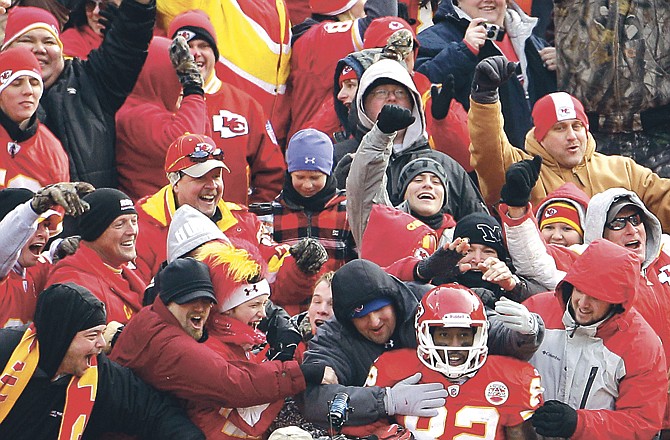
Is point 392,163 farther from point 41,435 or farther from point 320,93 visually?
point 41,435

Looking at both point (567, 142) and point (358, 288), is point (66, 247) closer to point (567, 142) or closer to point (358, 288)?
point (358, 288)

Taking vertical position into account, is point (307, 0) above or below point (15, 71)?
below

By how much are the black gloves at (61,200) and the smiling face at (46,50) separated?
6.72ft

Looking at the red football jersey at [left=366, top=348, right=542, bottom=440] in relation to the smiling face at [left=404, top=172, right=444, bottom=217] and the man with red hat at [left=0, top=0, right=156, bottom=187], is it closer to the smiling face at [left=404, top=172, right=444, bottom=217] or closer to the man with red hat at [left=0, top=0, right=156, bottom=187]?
the smiling face at [left=404, top=172, right=444, bottom=217]

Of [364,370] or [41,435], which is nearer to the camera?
[41,435]

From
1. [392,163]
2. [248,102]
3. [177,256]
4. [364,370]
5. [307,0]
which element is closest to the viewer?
[364,370]

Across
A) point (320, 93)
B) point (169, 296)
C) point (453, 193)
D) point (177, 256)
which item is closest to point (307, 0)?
point (320, 93)

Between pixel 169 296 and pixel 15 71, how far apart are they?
2.18m

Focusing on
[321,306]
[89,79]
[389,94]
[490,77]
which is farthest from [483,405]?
[89,79]

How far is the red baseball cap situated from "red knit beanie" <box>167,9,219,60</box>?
133 cm

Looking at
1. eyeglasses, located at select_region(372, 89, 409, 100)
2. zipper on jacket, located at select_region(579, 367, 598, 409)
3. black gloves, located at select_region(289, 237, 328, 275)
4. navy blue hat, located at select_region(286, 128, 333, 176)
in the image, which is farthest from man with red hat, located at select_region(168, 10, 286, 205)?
zipper on jacket, located at select_region(579, 367, 598, 409)

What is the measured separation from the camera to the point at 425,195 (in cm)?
A: 967

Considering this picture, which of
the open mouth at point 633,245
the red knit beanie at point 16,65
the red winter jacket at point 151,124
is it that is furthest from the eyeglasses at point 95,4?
the open mouth at point 633,245

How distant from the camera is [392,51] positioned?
1062 cm
